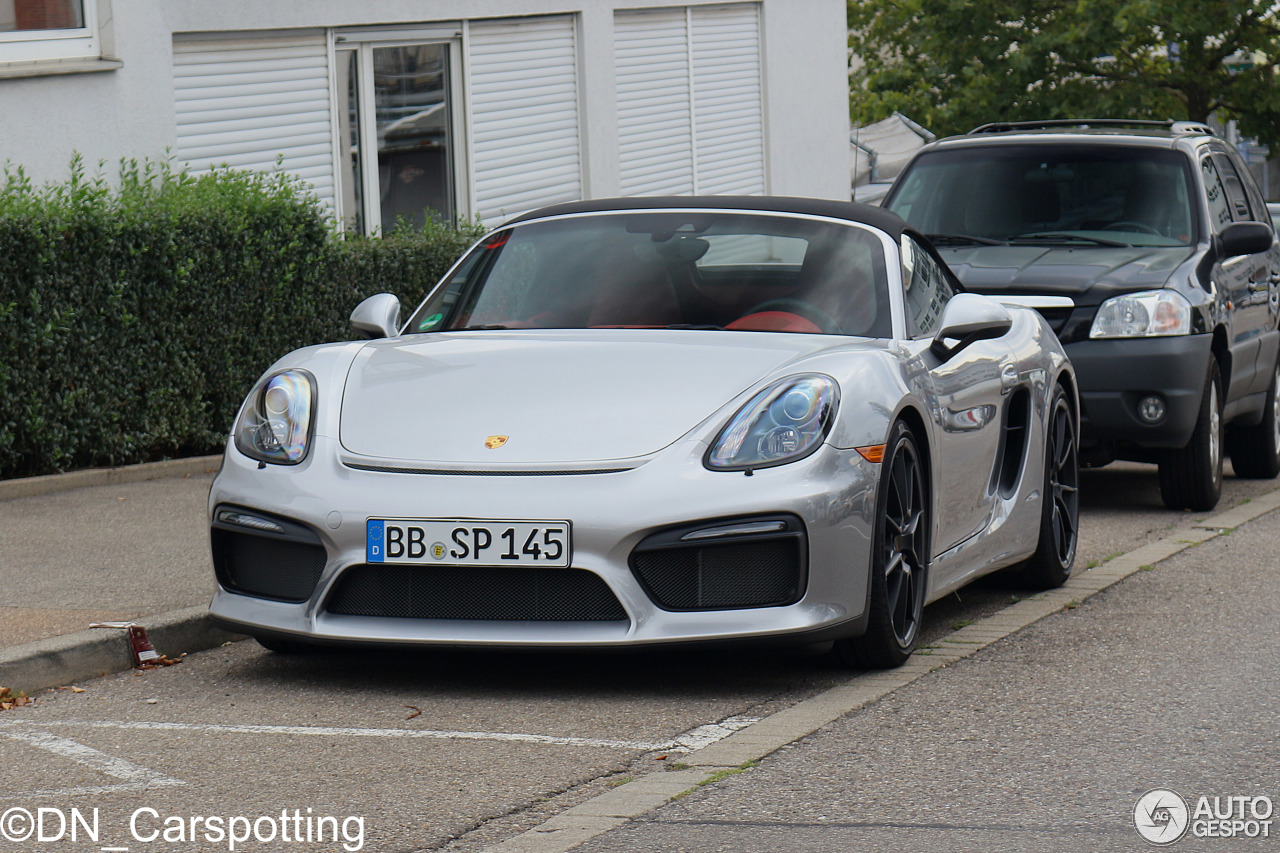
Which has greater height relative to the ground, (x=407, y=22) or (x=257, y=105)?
(x=407, y=22)

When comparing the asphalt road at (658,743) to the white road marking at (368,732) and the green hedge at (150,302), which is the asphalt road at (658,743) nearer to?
the white road marking at (368,732)

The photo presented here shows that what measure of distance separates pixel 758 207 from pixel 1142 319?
3.58m

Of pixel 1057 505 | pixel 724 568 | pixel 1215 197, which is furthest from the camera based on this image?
pixel 1215 197

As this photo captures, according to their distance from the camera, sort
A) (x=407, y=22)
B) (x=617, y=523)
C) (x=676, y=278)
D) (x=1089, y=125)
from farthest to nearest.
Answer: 1. (x=407, y=22)
2. (x=1089, y=125)
3. (x=676, y=278)
4. (x=617, y=523)

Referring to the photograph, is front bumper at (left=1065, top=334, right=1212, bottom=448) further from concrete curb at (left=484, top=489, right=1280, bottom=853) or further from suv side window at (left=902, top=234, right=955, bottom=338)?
suv side window at (left=902, top=234, right=955, bottom=338)

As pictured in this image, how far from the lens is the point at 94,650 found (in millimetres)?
6105

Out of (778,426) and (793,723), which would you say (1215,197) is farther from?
(793,723)

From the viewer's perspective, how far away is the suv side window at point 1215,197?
10637mm

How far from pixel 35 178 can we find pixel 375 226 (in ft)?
10.3

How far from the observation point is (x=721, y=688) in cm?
570

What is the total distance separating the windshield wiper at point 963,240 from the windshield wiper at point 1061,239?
4.2 inches

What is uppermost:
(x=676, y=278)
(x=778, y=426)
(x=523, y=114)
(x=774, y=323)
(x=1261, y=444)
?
(x=523, y=114)

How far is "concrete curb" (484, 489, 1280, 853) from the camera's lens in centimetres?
423

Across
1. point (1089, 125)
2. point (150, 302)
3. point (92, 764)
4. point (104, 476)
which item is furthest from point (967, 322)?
point (1089, 125)
